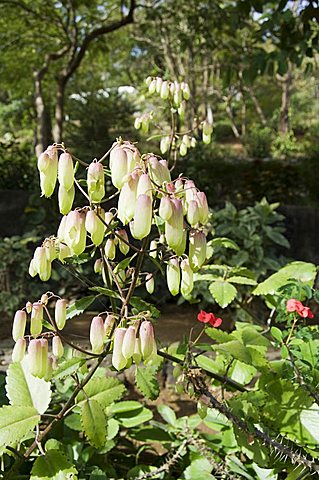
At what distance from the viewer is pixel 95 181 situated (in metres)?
1.14

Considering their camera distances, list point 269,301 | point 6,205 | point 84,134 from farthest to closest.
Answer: point 84,134 < point 6,205 < point 269,301

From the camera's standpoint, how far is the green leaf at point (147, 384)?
1530 millimetres

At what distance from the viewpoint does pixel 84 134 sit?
1034 centimetres

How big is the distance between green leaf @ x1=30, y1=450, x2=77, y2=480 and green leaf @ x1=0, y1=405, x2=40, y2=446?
4.1 inches

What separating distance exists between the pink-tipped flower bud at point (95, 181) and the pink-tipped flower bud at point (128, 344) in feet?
0.90

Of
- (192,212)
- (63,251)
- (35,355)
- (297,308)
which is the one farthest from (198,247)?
(297,308)

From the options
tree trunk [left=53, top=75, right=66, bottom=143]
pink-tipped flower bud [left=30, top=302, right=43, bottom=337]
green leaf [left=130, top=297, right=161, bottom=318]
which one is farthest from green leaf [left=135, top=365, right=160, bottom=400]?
tree trunk [left=53, top=75, right=66, bottom=143]

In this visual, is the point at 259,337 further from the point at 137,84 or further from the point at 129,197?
the point at 137,84

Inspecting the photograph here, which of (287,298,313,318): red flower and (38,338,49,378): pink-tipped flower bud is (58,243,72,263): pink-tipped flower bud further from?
(287,298,313,318): red flower

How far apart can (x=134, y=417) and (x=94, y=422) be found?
0.83 metres

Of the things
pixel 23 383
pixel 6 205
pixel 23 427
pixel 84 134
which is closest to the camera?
pixel 23 427

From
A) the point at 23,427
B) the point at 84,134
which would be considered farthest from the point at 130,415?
the point at 84,134

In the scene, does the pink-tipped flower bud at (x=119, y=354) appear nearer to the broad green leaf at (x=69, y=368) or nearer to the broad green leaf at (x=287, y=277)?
the broad green leaf at (x=69, y=368)

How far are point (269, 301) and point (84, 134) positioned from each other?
28.4ft
